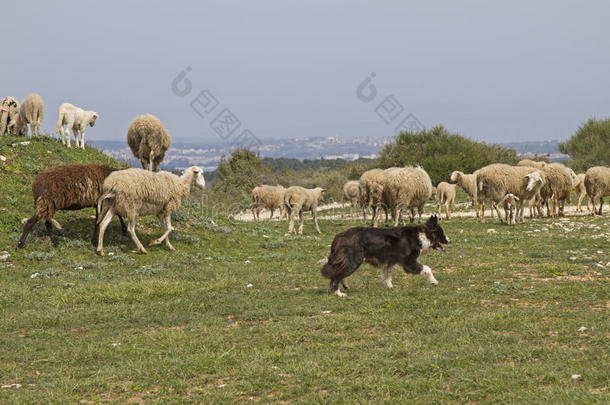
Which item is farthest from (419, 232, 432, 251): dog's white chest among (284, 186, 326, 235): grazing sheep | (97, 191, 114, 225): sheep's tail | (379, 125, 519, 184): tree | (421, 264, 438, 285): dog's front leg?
(379, 125, 519, 184): tree

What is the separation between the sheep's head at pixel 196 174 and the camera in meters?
15.7

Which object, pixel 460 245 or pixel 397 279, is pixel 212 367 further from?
pixel 460 245

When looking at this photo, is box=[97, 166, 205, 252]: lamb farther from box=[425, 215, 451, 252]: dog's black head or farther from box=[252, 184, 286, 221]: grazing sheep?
box=[252, 184, 286, 221]: grazing sheep

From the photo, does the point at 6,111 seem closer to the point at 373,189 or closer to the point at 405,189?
the point at 373,189

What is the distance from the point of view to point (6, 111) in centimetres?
2372

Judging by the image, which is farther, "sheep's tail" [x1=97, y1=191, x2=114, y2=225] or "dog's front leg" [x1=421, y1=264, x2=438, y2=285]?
"sheep's tail" [x1=97, y1=191, x2=114, y2=225]

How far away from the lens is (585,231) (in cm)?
1692

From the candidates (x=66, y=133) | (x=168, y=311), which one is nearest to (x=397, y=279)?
(x=168, y=311)

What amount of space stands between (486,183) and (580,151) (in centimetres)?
3137

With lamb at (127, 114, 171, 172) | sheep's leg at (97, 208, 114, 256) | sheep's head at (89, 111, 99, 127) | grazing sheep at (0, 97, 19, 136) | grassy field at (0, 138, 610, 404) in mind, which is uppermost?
grazing sheep at (0, 97, 19, 136)

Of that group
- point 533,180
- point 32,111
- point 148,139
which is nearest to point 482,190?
point 533,180

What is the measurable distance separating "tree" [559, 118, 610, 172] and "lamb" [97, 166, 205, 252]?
111 feet

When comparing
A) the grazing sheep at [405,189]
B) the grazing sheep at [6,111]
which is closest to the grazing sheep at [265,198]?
the grazing sheep at [405,189]

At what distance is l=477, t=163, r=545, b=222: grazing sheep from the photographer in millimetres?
19734
